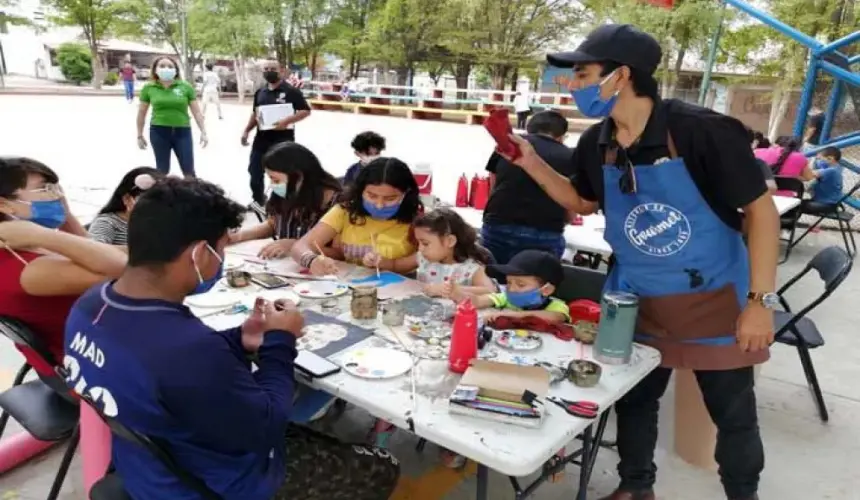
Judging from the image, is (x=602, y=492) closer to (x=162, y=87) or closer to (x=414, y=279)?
(x=414, y=279)

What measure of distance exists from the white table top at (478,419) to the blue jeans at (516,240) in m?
1.44

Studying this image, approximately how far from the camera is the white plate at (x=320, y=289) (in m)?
2.42

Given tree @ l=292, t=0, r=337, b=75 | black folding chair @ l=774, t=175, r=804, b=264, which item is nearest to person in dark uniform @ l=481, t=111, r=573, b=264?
black folding chair @ l=774, t=175, r=804, b=264

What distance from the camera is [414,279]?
2824 mm

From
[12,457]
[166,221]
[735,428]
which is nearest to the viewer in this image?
[166,221]

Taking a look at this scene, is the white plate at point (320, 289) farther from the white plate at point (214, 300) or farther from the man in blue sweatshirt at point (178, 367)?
the man in blue sweatshirt at point (178, 367)

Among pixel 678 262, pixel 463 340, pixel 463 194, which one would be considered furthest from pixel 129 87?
pixel 678 262

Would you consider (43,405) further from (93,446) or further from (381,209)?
(381,209)

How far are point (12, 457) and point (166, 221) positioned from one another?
6.26 ft

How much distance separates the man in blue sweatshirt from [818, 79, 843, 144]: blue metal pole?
806 centimetres

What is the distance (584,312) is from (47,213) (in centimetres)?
195

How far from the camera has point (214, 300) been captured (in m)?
2.31

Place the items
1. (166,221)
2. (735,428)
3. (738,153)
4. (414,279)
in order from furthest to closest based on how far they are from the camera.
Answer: (414,279) → (735,428) → (738,153) → (166,221)

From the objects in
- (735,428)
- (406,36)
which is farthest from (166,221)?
(406,36)
